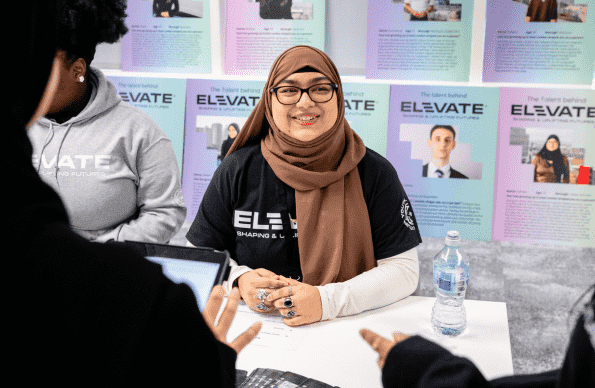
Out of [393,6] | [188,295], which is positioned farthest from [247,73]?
[188,295]

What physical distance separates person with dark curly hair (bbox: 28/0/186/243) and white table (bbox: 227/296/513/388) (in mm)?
644

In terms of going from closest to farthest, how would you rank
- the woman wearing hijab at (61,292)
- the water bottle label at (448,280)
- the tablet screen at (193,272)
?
1. the woman wearing hijab at (61,292)
2. the tablet screen at (193,272)
3. the water bottle label at (448,280)

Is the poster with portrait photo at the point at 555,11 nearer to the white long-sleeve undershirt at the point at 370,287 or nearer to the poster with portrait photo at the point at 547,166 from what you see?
the poster with portrait photo at the point at 547,166

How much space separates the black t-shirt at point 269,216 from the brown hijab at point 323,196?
1.5 inches

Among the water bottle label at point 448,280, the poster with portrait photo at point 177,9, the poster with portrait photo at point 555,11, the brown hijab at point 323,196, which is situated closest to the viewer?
the water bottle label at point 448,280

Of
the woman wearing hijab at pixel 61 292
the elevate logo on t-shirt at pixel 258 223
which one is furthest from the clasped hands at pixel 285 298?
the woman wearing hijab at pixel 61 292

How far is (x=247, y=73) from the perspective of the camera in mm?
2689

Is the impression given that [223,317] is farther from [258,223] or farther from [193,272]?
[258,223]

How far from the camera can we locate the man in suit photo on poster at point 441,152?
8.30 ft

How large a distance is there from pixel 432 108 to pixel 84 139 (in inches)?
63.9

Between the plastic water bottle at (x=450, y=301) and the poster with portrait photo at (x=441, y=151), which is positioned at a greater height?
the poster with portrait photo at (x=441, y=151)

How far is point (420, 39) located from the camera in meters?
2.49

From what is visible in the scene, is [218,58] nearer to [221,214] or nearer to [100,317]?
[221,214]

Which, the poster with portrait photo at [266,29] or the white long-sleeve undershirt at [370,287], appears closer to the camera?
the white long-sleeve undershirt at [370,287]
